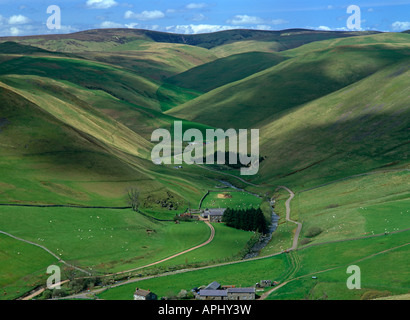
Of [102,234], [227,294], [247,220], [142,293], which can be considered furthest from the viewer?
[247,220]

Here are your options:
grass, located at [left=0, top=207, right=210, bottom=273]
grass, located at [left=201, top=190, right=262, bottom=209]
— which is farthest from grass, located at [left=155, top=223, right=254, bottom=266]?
grass, located at [left=201, top=190, right=262, bottom=209]

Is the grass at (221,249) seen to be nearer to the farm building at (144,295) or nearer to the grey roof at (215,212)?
the grey roof at (215,212)

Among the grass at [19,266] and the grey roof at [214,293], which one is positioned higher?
the grass at [19,266]

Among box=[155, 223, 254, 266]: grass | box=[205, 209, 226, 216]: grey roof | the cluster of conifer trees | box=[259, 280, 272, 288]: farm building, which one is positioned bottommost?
box=[259, 280, 272, 288]: farm building

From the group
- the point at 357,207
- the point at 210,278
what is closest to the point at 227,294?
the point at 210,278

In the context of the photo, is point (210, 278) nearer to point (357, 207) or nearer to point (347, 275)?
point (347, 275)

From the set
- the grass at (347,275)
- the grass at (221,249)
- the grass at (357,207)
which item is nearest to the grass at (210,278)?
the grass at (347,275)

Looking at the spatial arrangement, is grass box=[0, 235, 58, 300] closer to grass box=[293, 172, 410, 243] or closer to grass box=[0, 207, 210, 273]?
grass box=[0, 207, 210, 273]
